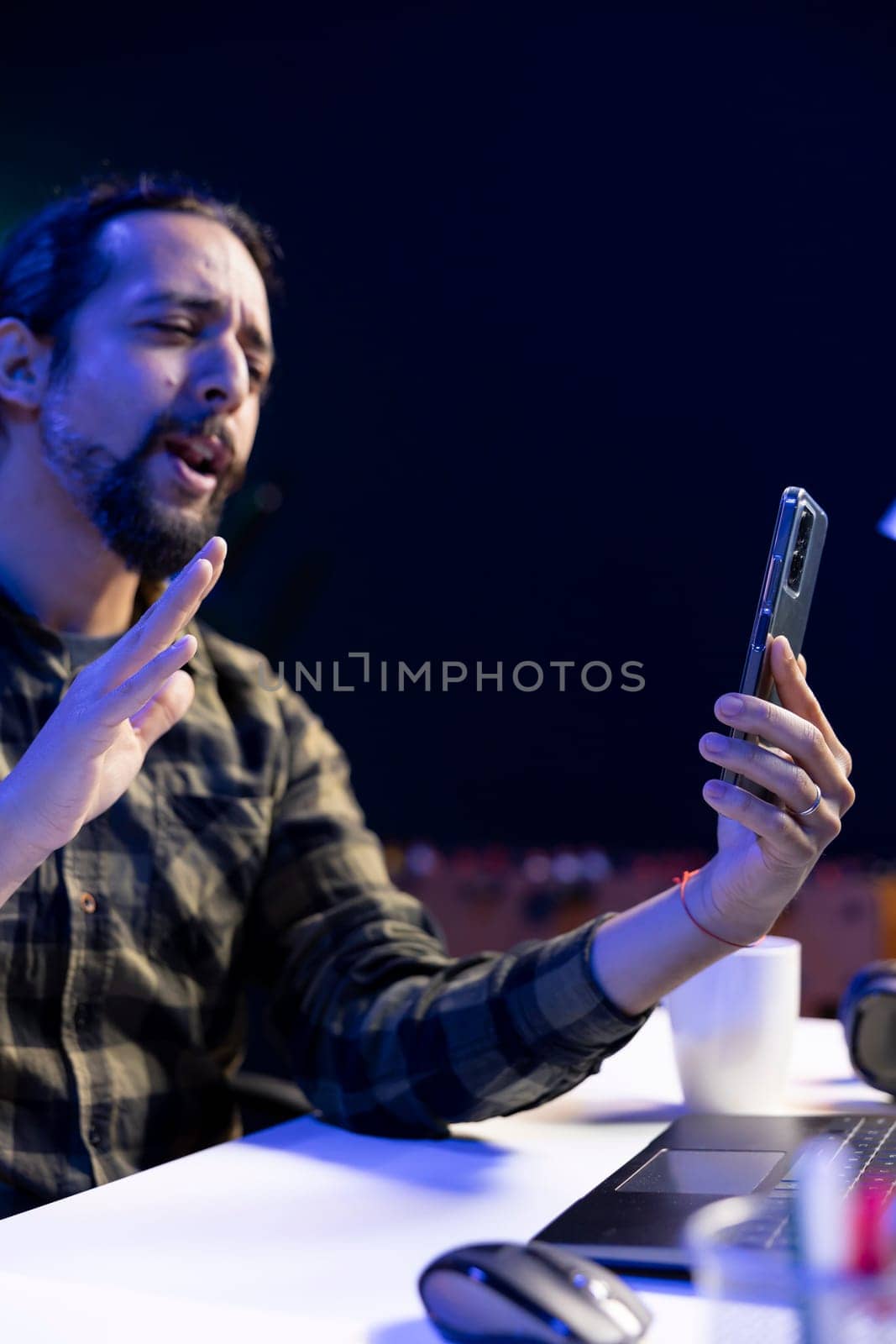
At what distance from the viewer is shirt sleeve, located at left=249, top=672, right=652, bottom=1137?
1002mm

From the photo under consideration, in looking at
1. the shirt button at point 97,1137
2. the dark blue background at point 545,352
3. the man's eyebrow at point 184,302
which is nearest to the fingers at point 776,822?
the shirt button at point 97,1137

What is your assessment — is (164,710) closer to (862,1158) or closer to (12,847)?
(12,847)

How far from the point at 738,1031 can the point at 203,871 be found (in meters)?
0.51

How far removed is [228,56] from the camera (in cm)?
265

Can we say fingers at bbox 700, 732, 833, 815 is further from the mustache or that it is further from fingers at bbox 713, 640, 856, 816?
the mustache

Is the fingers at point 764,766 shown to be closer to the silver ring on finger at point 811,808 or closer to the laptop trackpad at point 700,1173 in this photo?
the silver ring on finger at point 811,808

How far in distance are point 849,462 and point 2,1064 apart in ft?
5.99

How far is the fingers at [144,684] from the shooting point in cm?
82

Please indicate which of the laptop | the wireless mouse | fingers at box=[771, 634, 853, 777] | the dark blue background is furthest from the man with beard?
the dark blue background

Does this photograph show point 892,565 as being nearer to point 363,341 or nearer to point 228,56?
point 363,341

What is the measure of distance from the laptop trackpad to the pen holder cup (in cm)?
31

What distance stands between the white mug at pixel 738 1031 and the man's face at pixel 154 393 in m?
0.65

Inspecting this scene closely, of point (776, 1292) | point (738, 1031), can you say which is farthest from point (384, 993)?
point (776, 1292)

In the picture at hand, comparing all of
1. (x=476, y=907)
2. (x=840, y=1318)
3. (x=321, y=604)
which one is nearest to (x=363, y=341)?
(x=321, y=604)
